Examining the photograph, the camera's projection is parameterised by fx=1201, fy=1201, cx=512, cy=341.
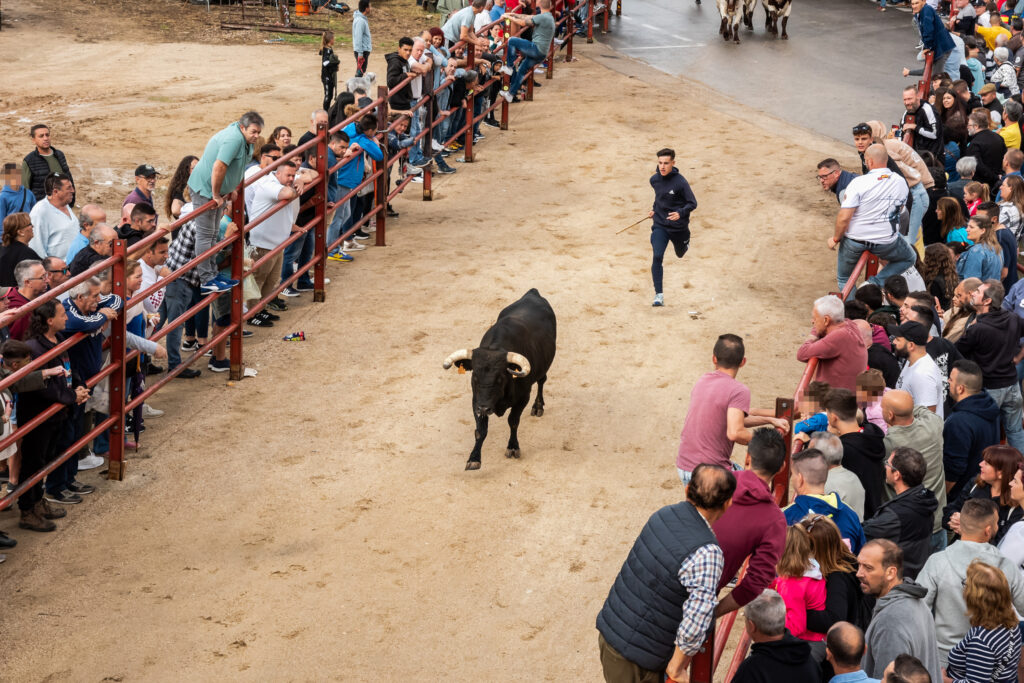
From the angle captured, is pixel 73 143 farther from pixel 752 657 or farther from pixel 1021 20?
pixel 1021 20

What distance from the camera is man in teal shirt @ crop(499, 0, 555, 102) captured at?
59.5ft

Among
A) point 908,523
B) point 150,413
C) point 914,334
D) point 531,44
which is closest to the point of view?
point 908,523

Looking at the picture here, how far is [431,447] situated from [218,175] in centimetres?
286

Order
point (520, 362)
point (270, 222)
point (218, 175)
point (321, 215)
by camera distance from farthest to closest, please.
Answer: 1. point (321, 215)
2. point (270, 222)
3. point (218, 175)
4. point (520, 362)

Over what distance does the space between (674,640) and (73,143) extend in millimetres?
14232

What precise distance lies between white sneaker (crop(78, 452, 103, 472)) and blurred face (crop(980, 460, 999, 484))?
6101mm

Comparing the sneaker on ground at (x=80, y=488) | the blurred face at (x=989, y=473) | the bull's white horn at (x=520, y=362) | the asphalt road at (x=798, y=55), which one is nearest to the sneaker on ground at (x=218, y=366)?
the sneaker on ground at (x=80, y=488)

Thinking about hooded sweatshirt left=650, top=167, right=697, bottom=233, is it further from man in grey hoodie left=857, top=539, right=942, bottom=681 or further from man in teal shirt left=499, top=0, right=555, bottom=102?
man in teal shirt left=499, top=0, right=555, bottom=102

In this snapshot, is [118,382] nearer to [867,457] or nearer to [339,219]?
[339,219]

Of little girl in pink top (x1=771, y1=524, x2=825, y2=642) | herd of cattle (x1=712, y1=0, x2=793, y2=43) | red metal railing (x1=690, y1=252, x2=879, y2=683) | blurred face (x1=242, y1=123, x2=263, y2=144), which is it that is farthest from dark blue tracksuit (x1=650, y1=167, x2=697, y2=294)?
herd of cattle (x1=712, y1=0, x2=793, y2=43)

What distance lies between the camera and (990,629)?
5.80 metres

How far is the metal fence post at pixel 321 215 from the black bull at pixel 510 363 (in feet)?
9.30

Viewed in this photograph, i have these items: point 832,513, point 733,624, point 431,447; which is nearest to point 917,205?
point 431,447

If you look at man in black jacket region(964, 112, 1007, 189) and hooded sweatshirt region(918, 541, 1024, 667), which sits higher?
man in black jacket region(964, 112, 1007, 189)
